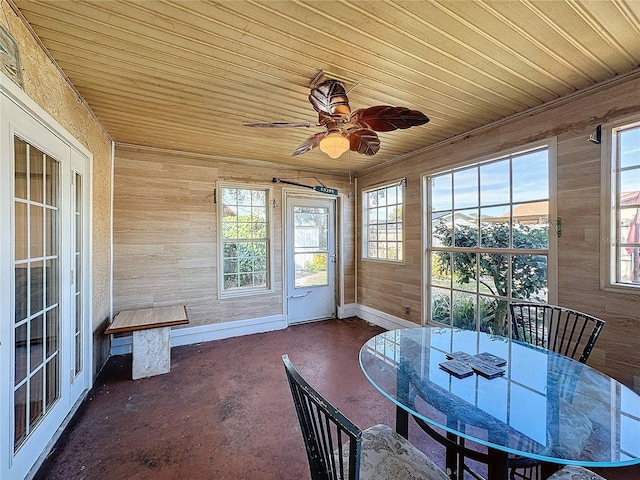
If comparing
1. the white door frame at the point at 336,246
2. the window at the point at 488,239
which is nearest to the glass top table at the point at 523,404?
the window at the point at 488,239

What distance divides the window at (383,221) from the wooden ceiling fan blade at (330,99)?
89.0 inches

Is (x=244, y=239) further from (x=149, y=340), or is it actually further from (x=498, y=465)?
(x=498, y=465)

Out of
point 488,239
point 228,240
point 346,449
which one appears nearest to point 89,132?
point 228,240

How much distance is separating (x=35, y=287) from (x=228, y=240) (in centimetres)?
239

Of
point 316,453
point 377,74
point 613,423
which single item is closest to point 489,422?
point 613,423

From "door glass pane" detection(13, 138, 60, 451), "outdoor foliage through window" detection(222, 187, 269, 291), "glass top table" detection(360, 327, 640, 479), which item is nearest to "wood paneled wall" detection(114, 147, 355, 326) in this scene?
"outdoor foliage through window" detection(222, 187, 269, 291)

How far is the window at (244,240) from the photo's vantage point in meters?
4.02

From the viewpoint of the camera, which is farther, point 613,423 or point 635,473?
point 635,473

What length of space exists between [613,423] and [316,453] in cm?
111

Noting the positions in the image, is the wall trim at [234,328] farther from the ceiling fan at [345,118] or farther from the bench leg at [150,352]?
the ceiling fan at [345,118]

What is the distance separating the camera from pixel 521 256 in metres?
2.70

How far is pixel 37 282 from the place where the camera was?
5.67 feet

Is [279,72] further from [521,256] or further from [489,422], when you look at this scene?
[521,256]

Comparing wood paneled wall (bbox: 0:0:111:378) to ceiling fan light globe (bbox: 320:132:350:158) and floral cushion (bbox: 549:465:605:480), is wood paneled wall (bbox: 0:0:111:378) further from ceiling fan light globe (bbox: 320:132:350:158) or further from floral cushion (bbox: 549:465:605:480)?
floral cushion (bbox: 549:465:605:480)
